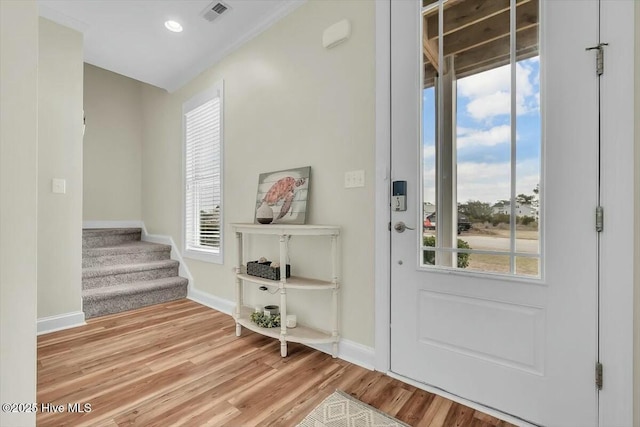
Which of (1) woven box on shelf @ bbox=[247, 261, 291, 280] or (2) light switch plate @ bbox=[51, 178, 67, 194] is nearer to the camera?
(1) woven box on shelf @ bbox=[247, 261, 291, 280]

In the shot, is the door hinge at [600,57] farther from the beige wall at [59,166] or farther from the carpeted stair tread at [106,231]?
the carpeted stair tread at [106,231]

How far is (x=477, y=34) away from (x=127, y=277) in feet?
12.5

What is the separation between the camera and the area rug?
4.55 ft

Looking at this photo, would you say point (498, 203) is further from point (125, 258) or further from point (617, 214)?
point (125, 258)

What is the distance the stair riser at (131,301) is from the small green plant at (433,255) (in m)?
2.88

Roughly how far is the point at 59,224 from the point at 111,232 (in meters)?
1.52

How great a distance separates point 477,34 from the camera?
5.01 ft

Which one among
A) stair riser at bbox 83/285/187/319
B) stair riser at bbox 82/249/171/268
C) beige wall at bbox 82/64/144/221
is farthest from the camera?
beige wall at bbox 82/64/144/221

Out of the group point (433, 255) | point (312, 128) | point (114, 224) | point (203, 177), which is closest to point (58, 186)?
point (203, 177)

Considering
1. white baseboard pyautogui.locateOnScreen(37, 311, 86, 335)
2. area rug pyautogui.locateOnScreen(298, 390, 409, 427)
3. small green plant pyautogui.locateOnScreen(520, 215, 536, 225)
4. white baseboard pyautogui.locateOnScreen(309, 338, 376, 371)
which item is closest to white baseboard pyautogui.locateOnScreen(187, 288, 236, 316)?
white baseboard pyautogui.locateOnScreen(37, 311, 86, 335)

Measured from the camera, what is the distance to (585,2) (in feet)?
4.11

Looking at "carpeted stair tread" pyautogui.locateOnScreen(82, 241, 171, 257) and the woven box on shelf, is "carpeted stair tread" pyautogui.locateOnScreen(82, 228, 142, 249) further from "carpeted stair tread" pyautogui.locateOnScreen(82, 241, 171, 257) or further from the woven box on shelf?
the woven box on shelf

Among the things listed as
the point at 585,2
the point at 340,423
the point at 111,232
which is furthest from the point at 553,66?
the point at 111,232

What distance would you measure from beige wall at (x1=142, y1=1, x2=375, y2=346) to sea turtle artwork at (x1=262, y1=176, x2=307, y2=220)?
13 centimetres
